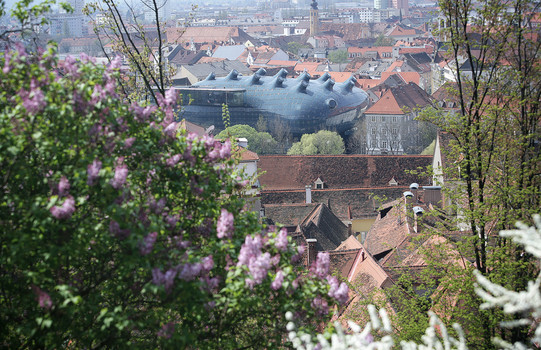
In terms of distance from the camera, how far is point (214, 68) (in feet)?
440

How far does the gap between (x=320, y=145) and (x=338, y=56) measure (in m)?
115

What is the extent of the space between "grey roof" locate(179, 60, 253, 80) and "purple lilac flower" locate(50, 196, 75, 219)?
119 meters

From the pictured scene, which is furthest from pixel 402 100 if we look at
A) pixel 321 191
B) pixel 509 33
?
pixel 509 33

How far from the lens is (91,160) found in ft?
24.7

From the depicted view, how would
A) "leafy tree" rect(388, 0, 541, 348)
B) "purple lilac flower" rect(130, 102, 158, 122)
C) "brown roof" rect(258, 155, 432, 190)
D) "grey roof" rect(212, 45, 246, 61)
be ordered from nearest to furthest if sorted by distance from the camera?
"purple lilac flower" rect(130, 102, 158, 122) < "leafy tree" rect(388, 0, 541, 348) < "brown roof" rect(258, 155, 432, 190) < "grey roof" rect(212, 45, 246, 61)

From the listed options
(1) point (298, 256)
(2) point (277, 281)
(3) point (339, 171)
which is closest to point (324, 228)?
(3) point (339, 171)

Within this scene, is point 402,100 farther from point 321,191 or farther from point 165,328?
point 165,328

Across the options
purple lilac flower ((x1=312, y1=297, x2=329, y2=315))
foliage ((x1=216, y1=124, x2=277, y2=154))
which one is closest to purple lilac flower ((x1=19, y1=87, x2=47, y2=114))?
purple lilac flower ((x1=312, y1=297, x2=329, y2=315))

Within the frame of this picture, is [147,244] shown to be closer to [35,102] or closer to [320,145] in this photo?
[35,102]

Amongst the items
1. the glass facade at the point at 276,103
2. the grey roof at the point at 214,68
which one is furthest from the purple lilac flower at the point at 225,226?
the grey roof at the point at 214,68

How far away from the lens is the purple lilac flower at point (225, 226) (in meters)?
8.27

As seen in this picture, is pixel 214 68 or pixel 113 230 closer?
pixel 113 230

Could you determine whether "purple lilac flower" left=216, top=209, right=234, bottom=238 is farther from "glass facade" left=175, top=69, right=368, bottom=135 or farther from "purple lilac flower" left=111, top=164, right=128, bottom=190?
"glass facade" left=175, top=69, right=368, bottom=135

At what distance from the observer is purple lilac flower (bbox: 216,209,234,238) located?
326 inches
